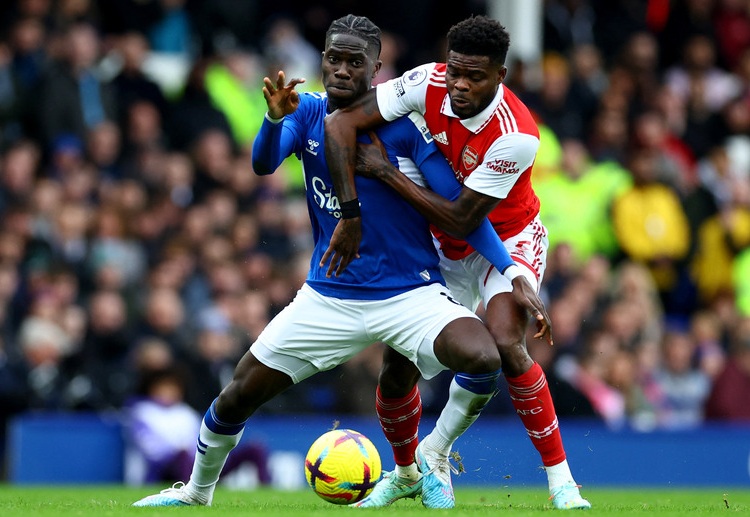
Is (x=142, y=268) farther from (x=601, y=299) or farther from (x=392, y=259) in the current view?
(x=392, y=259)

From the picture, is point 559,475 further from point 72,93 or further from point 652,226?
point 652,226

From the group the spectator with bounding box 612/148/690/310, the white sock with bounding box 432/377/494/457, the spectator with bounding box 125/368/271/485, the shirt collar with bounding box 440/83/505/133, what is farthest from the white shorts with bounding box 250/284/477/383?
the spectator with bounding box 612/148/690/310

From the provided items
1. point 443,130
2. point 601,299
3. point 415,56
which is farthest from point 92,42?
point 443,130

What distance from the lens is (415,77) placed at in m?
7.82

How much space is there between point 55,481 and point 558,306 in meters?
4.77

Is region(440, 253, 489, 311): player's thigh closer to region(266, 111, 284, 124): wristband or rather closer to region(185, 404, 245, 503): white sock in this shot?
region(266, 111, 284, 124): wristband

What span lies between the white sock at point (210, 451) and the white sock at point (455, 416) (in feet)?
3.53

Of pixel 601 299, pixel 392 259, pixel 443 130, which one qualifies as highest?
pixel 443 130

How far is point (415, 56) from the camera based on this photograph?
17.0m

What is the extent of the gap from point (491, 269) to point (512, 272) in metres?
0.33

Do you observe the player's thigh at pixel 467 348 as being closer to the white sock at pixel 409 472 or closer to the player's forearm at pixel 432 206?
the player's forearm at pixel 432 206

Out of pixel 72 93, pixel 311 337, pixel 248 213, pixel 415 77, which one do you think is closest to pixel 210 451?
pixel 311 337

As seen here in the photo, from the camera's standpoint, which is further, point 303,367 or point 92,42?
point 92,42

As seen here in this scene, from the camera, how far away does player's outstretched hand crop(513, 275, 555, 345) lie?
7.57 m
